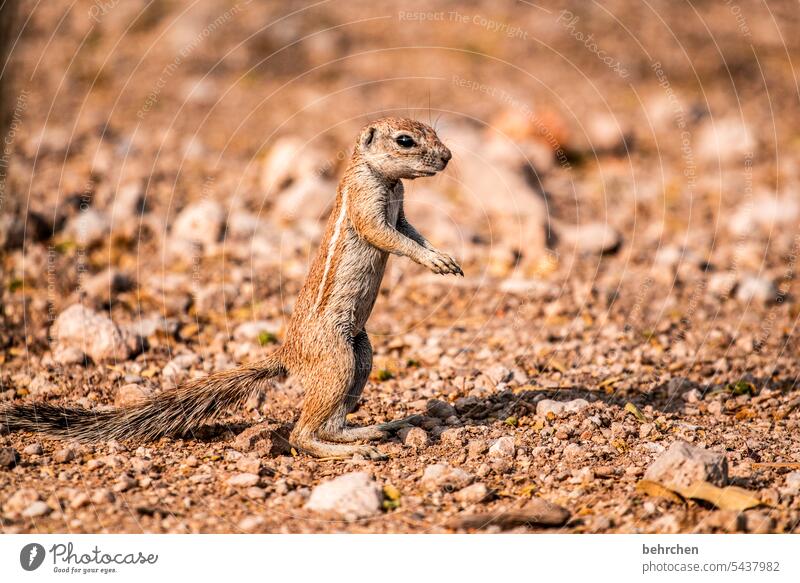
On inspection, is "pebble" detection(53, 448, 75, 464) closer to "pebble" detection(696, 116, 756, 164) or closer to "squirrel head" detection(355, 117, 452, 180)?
"squirrel head" detection(355, 117, 452, 180)

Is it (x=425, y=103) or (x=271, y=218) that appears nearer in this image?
(x=271, y=218)

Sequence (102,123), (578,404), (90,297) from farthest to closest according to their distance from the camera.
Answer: (102,123) → (90,297) → (578,404)

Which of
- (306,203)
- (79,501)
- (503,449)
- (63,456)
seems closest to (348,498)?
(503,449)

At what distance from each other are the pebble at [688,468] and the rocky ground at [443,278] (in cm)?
2

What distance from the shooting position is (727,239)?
9484mm

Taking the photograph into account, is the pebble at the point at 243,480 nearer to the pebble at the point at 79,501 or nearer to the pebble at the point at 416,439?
the pebble at the point at 79,501

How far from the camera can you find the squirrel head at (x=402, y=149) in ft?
17.4

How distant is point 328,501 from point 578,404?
6.94ft

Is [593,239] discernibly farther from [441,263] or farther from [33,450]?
[33,450]

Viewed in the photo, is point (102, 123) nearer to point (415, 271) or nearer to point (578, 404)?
point (415, 271)

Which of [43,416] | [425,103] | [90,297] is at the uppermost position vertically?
[425,103]

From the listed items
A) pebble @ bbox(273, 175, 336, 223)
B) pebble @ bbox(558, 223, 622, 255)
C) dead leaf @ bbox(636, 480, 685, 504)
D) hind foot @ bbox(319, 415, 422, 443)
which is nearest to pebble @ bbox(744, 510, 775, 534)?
dead leaf @ bbox(636, 480, 685, 504)

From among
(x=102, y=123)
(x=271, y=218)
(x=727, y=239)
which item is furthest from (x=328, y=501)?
(x=102, y=123)

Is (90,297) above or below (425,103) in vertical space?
below
